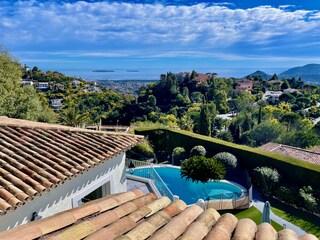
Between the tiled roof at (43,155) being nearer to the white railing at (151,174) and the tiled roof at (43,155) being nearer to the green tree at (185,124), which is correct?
the white railing at (151,174)

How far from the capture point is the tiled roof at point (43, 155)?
199 inches

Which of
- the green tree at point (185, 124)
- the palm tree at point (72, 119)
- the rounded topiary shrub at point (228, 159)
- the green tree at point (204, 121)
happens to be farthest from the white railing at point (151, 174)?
the green tree at point (185, 124)

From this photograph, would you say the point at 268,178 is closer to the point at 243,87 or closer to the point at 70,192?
the point at 70,192

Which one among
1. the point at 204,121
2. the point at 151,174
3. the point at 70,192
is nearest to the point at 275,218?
the point at 151,174

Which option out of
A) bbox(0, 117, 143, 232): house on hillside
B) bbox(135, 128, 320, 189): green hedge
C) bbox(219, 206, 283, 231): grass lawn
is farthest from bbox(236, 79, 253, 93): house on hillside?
bbox(0, 117, 143, 232): house on hillside

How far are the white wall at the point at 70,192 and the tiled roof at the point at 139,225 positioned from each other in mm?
2361

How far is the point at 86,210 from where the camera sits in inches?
147

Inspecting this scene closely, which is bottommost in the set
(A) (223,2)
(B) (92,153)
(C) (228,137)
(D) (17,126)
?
(C) (228,137)

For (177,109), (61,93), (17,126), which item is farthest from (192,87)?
(17,126)

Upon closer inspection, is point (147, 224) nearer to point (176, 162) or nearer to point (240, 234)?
point (240, 234)

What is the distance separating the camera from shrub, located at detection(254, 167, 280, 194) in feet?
68.1

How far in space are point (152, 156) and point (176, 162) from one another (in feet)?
9.61

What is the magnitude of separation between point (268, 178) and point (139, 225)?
19.6 m

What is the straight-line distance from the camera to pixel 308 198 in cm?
1820
